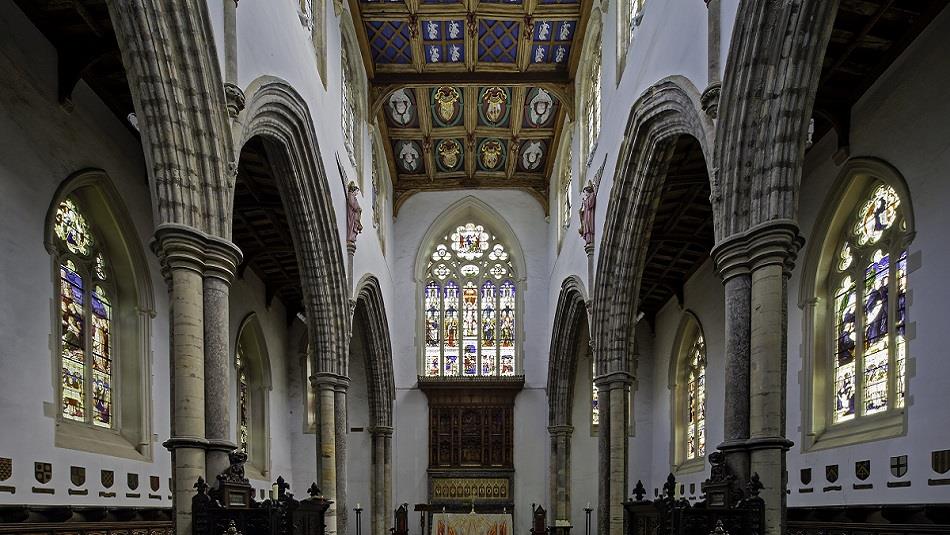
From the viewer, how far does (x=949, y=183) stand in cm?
879

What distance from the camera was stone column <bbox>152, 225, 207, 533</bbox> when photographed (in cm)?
748

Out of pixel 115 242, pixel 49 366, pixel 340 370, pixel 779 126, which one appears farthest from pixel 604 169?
pixel 49 366

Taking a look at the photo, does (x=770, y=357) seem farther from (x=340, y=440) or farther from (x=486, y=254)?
(x=486, y=254)

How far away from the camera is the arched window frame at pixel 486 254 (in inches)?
940

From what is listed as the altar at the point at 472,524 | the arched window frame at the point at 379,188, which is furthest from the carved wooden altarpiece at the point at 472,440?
the arched window frame at the point at 379,188

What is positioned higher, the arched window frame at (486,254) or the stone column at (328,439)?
the arched window frame at (486,254)

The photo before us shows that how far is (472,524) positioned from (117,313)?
11.1m

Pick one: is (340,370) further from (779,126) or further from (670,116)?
(779,126)

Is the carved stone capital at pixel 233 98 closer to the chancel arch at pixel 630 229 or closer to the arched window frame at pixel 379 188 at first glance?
the chancel arch at pixel 630 229

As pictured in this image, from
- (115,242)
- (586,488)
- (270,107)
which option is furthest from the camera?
(586,488)

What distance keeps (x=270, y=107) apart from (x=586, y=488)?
1586 centimetres

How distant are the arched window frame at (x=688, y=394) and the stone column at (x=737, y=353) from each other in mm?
10657

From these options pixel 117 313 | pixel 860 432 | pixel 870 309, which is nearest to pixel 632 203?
pixel 870 309

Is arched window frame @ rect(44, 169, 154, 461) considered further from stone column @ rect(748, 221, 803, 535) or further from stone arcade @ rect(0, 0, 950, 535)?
stone column @ rect(748, 221, 803, 535)
